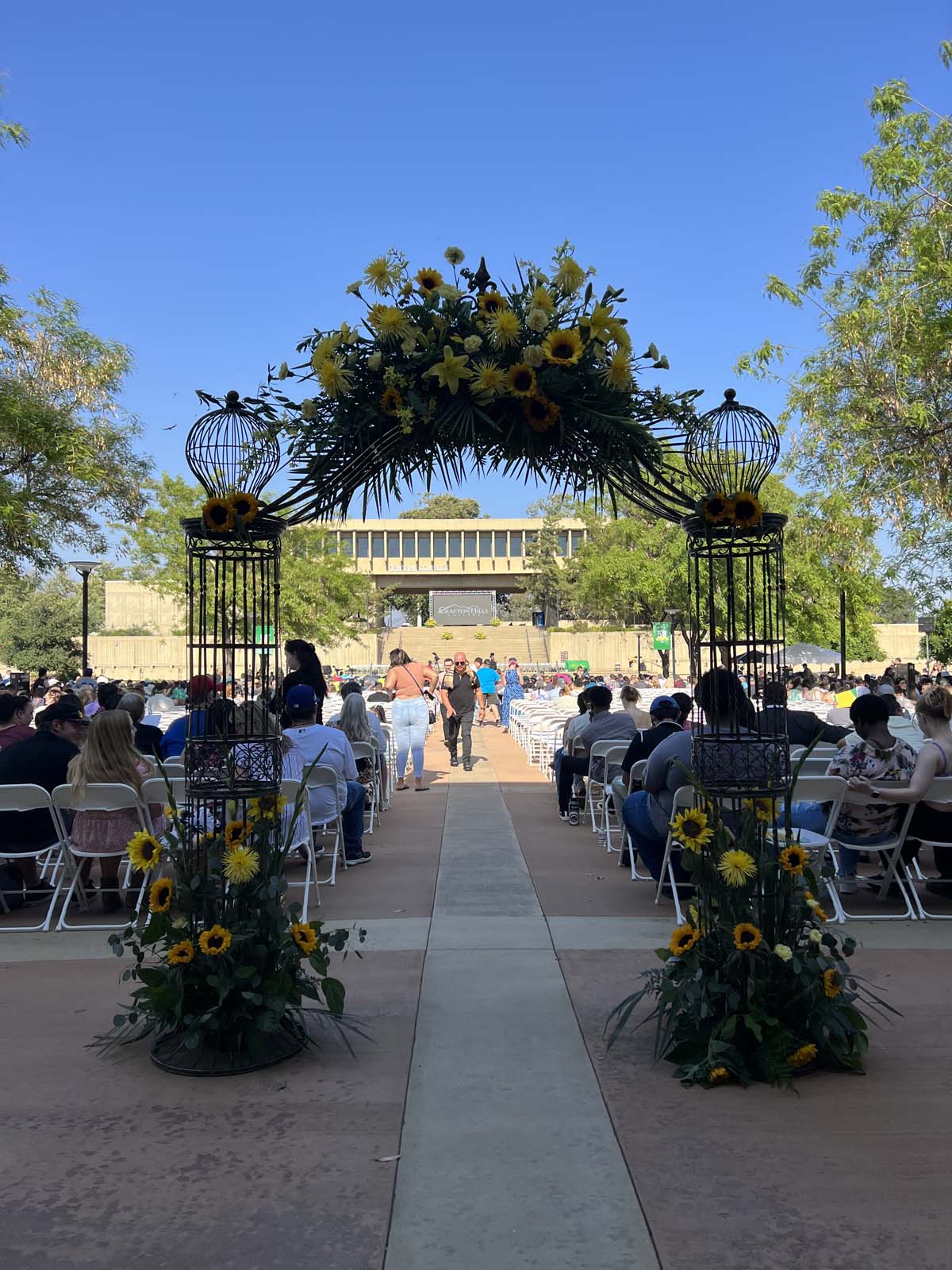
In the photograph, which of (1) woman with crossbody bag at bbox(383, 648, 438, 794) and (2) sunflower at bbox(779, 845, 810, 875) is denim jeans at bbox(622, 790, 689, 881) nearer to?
(2) sunflower at bbox(779, 845, 810, 875)

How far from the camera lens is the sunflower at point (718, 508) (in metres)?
4.54

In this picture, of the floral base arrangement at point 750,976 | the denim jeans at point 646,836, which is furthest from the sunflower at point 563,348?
the denim jeans at point 646,836

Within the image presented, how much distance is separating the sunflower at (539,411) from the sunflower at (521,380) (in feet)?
0.19

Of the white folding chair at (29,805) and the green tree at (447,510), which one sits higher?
the green tree at (447,510)

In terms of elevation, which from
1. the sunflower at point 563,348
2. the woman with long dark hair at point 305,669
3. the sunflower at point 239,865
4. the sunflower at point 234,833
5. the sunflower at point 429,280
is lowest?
the sunflower at point 239,865

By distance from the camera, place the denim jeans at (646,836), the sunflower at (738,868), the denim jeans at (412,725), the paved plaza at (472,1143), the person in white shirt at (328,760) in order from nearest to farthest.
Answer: the paved plaza at (472,1143)
the sunflower at (738,868)
the denim jeans at (646,836)
the person in white shirt at (328,760)
the denim jeans at (412,725)

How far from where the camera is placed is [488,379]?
175 inches

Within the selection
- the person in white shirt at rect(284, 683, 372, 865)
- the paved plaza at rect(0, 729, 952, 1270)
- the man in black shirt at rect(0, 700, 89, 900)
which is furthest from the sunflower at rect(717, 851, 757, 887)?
the man in black shirt at rect(0, 700, 89, 900)

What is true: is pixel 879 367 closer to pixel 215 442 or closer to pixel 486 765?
pixel 486 765

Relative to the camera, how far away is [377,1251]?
2883mm

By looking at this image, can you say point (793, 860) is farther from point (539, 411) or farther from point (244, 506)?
point (244, 506)

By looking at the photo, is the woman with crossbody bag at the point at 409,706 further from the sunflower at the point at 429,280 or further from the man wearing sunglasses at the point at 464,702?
the sunflower at the point at 429,280

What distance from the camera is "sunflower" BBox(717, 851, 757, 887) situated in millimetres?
4062

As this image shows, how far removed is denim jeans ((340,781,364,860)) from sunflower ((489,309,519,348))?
4.64 m
